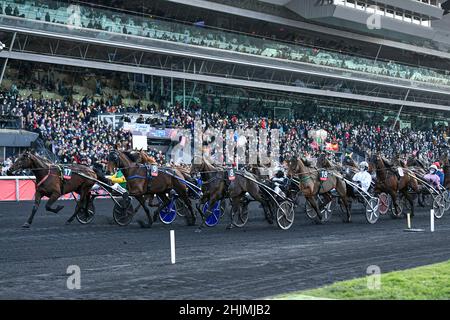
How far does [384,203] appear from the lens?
70.0 ft

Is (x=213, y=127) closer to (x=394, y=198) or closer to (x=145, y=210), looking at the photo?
(x=394, y=198)

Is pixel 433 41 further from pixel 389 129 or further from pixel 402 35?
pixel 389 129

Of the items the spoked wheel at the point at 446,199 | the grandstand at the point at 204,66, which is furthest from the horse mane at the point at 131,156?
the grandstand at the point at 204,66

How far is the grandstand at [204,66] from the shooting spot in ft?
98.5

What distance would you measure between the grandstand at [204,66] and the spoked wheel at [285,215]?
1199cm

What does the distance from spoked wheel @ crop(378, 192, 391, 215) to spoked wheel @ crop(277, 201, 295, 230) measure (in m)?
4.89

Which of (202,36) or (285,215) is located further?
(202,36)

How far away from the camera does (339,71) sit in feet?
144

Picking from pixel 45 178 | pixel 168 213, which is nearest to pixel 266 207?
pixel 168 213

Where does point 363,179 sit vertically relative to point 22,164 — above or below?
below

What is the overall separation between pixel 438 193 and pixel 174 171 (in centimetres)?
832

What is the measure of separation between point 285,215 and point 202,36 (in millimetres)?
21047

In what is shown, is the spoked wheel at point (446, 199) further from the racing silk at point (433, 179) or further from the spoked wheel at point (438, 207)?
the spoked wheel at point (438, 207)
